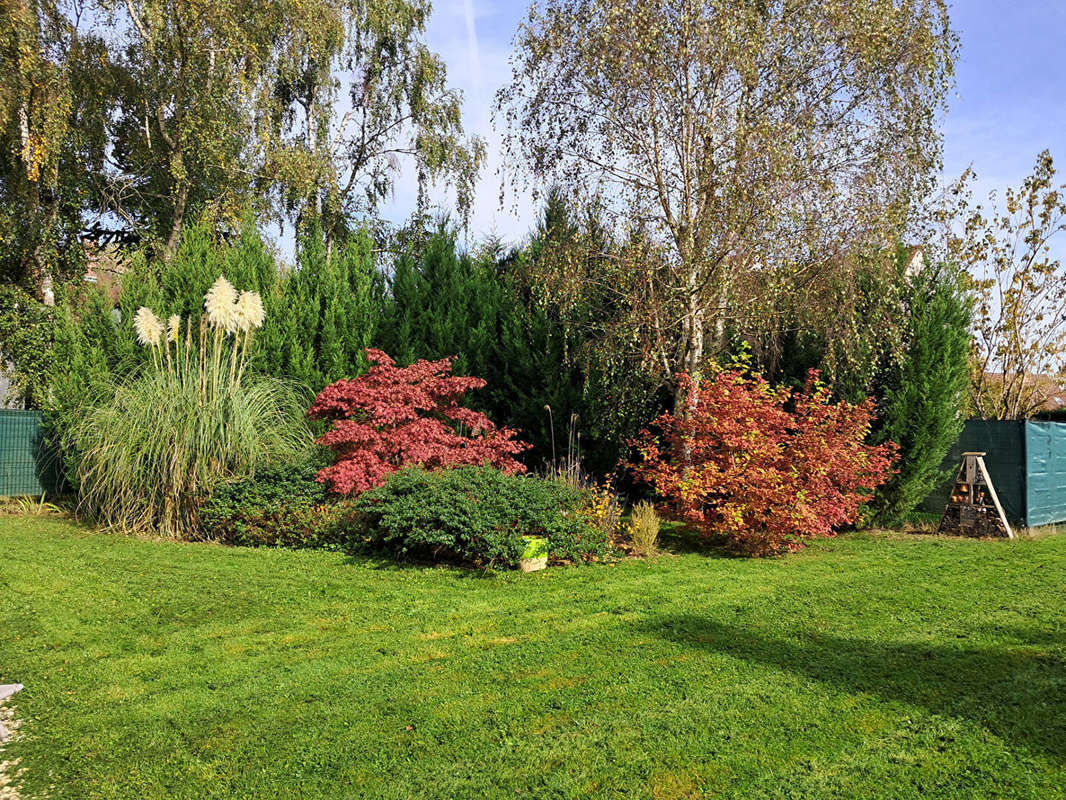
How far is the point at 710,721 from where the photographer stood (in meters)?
3.28

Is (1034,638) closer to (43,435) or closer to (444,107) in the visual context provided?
(43,435)

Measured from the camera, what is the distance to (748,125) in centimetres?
778

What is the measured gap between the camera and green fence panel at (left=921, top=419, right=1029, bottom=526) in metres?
9.21

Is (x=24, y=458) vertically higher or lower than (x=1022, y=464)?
lower

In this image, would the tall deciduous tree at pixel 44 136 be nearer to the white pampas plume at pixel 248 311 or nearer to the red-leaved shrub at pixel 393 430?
the white pampas plume at pixel 248 311

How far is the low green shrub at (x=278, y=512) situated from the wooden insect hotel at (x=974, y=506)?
24.7 ft

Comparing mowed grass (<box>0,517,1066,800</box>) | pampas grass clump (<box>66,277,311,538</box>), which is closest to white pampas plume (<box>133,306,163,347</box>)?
pampas grass clump (<box>66,277,311,538</box>)

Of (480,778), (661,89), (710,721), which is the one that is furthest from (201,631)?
(661,89)

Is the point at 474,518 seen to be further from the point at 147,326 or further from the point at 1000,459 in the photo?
the point at 1000,459

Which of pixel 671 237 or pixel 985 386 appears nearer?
pixel 671 237

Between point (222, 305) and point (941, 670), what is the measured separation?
774 centimetres

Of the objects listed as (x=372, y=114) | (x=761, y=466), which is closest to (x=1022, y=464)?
(x=761, y=466)

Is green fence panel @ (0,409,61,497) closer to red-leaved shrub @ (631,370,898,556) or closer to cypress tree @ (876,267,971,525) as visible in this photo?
red-leaved shrub @ (631,370,898,556)

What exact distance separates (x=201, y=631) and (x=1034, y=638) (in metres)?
5.32
